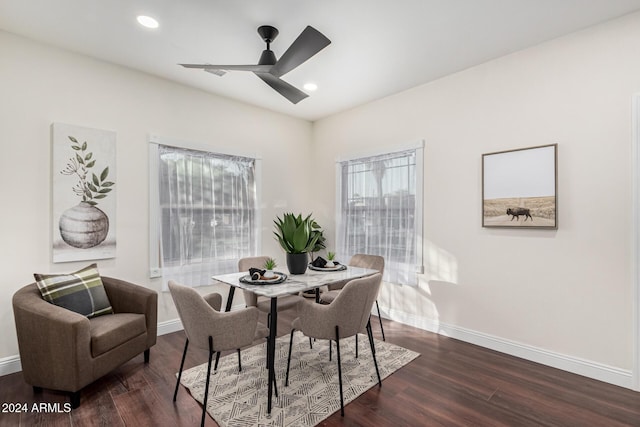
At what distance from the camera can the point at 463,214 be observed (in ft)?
11.0

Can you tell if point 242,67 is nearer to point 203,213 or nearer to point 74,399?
point 203,213

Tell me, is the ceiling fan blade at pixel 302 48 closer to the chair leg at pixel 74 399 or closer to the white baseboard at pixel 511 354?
the chair leg at pixel 74 399

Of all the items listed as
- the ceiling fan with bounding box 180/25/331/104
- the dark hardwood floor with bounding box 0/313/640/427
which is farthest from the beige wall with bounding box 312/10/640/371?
the ceiling fan with bounding box 180/25/331/104

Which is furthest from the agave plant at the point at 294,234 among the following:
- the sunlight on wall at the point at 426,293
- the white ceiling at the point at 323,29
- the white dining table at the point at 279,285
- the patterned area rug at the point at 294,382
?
the sunlight on wall at the point at 426,293

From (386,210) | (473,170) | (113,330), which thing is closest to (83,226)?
(113,330)

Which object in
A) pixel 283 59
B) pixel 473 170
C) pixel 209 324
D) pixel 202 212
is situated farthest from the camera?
pixel 202 212

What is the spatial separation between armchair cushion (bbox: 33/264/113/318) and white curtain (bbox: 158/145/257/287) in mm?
833

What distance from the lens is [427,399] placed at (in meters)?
2.27

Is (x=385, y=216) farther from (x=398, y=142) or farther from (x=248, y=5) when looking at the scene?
(x=248, y=5)

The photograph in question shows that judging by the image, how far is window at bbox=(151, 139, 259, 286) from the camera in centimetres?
357

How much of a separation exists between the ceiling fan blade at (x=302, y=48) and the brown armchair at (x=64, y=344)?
2.27m

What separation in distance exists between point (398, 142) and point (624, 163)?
2.10 metres

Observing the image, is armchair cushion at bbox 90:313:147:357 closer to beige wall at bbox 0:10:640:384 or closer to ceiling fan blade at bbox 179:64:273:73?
beige wall at bbox 0:10:640:384

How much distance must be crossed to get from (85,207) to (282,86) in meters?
2.19
